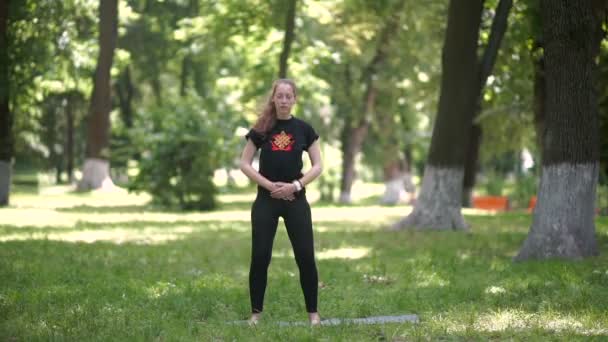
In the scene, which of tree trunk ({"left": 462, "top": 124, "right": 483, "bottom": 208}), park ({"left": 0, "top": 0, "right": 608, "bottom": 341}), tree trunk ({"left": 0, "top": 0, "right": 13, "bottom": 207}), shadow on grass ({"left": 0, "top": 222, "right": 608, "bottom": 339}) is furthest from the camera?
tree trunk ({"left": 462, "top": 124, "right": 483, "bottom": 208})

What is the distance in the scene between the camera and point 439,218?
1948cm

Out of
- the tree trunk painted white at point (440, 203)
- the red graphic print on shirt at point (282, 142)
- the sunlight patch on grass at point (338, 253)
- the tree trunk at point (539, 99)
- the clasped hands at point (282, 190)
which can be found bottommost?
the sunlight patch on grass at point (338, 253)

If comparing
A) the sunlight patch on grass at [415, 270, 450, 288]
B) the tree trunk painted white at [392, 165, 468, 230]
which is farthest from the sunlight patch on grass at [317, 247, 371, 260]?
the tree trunk painted white at [392, 165, 468, 230]

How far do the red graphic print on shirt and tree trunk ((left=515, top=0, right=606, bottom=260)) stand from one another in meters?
6.25

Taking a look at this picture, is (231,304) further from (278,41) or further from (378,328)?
(278,41)

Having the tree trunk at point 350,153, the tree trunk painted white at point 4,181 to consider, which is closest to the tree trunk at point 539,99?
the tree trunk at point 350,153

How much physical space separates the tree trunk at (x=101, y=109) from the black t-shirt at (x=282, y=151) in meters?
22.9

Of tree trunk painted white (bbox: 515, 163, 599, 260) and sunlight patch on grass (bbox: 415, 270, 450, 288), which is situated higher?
tree trunk painted white (bbox: 515, 163, 599, 260)

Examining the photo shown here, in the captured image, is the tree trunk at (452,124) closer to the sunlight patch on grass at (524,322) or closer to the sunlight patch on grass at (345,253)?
the sunlight patch on grass at (345,253)

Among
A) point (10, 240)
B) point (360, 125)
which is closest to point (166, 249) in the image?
point (10, 240)

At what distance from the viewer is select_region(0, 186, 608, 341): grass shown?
7.68 m

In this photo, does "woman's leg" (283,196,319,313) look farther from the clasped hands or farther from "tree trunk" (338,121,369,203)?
"tree trunk" (338,121,369,203)

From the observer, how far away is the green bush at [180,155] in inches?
1084

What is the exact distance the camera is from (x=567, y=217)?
42.2ft
